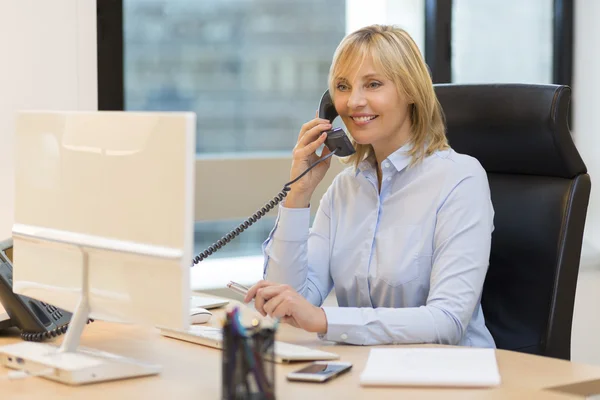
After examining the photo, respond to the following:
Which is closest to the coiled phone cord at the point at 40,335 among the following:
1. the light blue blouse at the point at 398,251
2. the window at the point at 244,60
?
the light blue blouse at the point at 398,251

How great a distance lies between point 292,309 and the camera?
166 centimetres

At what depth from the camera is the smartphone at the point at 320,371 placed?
1391mm

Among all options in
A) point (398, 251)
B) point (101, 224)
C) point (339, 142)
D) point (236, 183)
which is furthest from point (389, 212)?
point (236, 183)

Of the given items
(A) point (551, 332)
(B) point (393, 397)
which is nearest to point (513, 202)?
(A) point (551, 332)

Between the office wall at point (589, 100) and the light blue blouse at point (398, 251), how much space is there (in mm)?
1748

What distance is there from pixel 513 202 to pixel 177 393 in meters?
0.97

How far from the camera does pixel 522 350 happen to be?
6.22 feet

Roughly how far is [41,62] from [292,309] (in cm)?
129

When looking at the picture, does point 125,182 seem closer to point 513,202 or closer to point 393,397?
point 393,397

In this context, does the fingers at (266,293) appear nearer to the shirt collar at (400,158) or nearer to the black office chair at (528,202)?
the shirt collar at (400,158)

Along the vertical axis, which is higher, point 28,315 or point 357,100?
point 357,100

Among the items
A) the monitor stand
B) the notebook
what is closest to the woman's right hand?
the notebook

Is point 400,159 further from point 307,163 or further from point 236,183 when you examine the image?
point 236,183

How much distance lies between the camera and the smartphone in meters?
1.39
